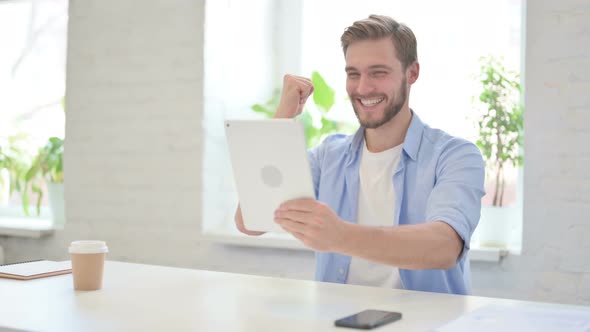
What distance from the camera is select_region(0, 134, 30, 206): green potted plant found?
393 centimetres

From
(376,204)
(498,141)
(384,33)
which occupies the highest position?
(384,33)

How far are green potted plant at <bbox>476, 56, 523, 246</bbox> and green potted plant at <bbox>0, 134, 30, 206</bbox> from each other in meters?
2.43

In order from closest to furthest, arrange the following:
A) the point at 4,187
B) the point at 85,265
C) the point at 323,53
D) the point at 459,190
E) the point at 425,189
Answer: the point at 85,265, the point at 459,190, the point at 425,189, the point at 323,53, the point at 4,187

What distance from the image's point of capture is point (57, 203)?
3.71 meters

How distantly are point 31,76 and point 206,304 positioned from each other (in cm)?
302

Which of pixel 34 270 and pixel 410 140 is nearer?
pixel 34 270

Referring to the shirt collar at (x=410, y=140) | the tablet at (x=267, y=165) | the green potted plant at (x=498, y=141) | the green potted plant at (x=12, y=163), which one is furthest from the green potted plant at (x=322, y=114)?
the green potted plant at (x=12, y=163)

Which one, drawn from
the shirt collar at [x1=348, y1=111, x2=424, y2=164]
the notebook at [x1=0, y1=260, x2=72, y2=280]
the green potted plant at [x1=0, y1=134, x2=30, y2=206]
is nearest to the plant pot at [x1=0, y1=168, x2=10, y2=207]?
the green potted plant at [x1=0, y1=134, x2=30, y2=206]

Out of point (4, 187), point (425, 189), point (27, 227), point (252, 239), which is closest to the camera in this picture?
point (425, 189)

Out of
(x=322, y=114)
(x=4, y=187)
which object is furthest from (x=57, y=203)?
(x=322, y=114)

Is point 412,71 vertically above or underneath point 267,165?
above

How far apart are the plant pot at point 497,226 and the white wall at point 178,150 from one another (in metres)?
0.14

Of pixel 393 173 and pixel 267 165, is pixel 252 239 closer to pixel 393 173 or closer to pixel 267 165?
pixel 393 173

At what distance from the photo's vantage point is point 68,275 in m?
1.93
